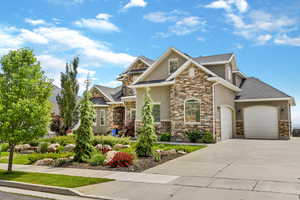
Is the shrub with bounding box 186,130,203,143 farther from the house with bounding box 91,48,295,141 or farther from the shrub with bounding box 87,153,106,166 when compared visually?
the shrub with bounding box 87,153,106,166

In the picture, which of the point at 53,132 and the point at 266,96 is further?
the point at 53,132

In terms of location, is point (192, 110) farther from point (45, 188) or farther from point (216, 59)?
point (45, 188)

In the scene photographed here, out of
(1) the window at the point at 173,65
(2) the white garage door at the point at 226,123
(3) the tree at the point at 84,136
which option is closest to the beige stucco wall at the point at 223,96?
(2) the white garage door at the point at 226,123

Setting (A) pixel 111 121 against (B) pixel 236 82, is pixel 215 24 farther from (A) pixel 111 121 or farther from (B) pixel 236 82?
(A) pixel 111 121

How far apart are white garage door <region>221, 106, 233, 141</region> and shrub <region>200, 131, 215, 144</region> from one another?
1.76 metres

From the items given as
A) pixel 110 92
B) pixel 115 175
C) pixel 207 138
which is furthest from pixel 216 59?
pixel 115 175

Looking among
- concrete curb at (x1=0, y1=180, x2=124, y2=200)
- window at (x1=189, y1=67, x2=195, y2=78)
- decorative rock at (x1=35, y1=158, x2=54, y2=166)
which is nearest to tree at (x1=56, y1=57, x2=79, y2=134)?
window at (x1=189, y1=67, x2=195, y2=78)

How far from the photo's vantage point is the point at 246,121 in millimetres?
22031

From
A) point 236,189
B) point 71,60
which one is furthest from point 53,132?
point 236,189

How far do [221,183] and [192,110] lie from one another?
39.1 ft

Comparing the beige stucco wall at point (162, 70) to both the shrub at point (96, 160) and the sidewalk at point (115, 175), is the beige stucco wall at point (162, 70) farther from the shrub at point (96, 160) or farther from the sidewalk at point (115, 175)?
the sidewalk at point (115, 175)

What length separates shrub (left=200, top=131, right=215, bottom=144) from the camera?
17.9 m

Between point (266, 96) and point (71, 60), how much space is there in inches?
737

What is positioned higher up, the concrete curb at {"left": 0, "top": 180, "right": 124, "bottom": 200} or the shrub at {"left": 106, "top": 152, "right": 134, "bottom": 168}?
the shrub at {"left": 106, "top": 152, "right": 134, "bottom": 168}
